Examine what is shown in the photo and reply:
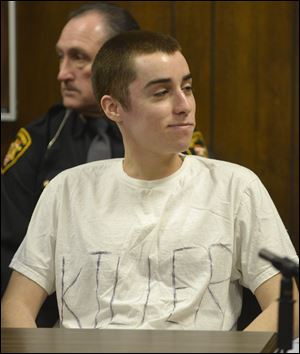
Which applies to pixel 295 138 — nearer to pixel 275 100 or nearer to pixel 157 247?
pixel 275 100

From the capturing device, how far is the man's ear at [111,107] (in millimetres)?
2098

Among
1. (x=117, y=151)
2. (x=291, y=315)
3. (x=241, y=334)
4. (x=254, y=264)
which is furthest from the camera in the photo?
(x=117, y=151)

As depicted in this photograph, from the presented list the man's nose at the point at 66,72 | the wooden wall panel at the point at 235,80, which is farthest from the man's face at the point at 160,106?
the wooden wall panel at the point at 235,80

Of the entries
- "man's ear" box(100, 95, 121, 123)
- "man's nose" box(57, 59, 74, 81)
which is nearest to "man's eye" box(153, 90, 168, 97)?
"man's ear" box(100, 95, 121, 123)

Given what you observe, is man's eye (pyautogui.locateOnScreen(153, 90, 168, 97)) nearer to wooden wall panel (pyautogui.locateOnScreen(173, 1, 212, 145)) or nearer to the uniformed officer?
the uniformed officer

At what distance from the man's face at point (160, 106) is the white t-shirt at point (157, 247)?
101 millimetres

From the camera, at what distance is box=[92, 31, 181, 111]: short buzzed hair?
2.04 m

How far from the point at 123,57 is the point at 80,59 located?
66 cm

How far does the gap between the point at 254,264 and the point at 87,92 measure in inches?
37.8

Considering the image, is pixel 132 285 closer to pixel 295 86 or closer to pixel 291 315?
pixel 291 315

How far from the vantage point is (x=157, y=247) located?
6.37 ft

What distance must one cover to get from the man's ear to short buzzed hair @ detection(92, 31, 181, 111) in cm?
1

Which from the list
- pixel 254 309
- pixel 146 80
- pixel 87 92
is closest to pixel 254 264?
pixel 254 309

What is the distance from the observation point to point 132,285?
1.92 m
